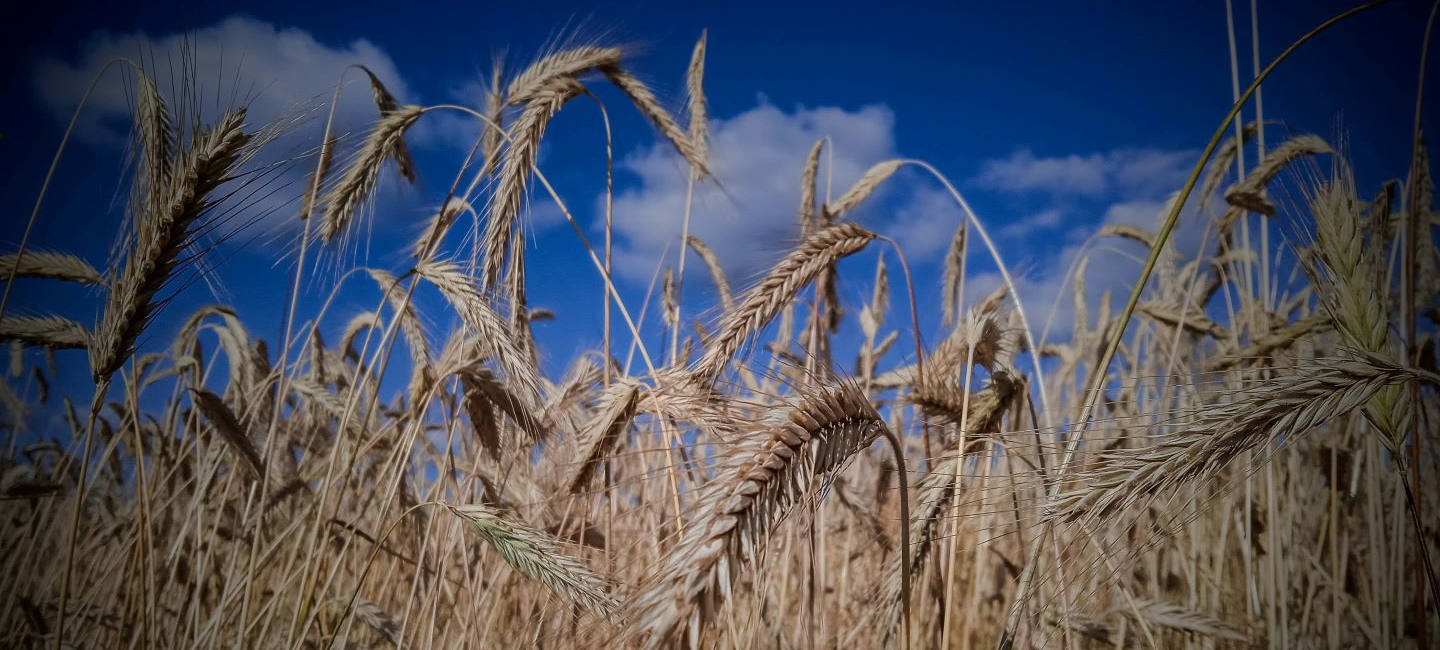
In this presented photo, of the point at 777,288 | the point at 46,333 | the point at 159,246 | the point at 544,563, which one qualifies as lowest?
the point at 544,563

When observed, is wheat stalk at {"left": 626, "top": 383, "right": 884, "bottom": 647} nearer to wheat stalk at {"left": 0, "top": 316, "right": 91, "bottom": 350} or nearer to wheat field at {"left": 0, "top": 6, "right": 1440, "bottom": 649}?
wheat field at {"left": 0, "top": 6, "right": 1440, "bottom": 649}

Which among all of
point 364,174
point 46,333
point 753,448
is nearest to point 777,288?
point 753,448

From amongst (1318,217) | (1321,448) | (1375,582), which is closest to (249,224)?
(1318,217)

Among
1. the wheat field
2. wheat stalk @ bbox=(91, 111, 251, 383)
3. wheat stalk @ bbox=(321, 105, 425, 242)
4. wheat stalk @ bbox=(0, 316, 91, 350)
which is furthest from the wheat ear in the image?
wheat stalk @ bbox=(0, 316, 91, 350)

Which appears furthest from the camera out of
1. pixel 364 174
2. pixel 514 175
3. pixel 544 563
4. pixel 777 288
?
pixel 364 174

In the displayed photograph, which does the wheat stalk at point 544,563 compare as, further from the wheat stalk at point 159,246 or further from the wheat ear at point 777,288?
the wheat stalk at point 159,246

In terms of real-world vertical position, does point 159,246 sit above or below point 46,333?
above

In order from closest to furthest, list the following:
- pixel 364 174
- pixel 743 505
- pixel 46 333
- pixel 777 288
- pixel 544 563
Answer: pixel 743 505 < pixel 544 563 < pixel 777 288 < pixel 46 333 < pixel 364 174

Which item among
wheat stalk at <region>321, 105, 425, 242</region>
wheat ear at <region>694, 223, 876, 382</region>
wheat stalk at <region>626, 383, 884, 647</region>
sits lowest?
wheat stalk at <region>626, 383, 884, 647</region>

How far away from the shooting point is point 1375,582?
8.02ft

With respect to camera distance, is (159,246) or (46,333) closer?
(159,246)

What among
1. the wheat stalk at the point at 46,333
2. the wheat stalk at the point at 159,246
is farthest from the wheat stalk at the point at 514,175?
the wheat stalk at the point at 46,333

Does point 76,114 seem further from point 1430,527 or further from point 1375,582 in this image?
point 1430,527

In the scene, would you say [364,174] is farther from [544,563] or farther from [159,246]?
[544,563]
